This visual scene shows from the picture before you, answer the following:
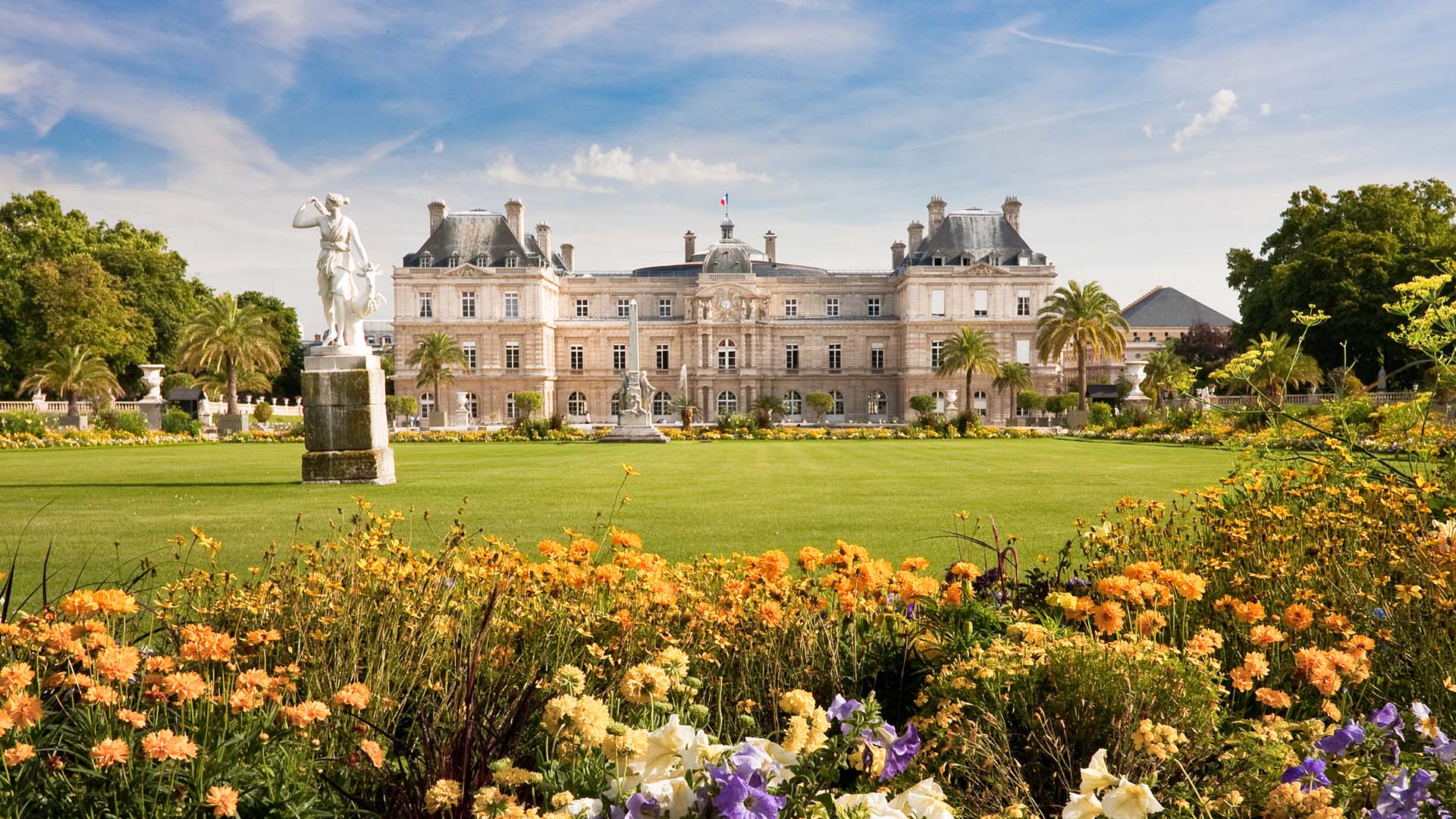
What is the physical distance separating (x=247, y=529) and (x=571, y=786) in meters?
8.62

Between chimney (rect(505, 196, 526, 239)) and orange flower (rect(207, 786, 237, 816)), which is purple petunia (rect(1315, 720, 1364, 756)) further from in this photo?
chimney (rect(505, 196, 526, 239))

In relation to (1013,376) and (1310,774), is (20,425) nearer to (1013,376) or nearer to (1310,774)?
(1310,774)

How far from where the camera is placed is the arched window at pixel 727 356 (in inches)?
2542

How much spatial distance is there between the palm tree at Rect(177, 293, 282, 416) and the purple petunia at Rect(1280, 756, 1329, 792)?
4407cm

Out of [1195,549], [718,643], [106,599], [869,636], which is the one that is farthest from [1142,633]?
[106,599]

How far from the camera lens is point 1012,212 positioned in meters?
65.6

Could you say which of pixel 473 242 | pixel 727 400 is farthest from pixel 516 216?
pixel 727 400

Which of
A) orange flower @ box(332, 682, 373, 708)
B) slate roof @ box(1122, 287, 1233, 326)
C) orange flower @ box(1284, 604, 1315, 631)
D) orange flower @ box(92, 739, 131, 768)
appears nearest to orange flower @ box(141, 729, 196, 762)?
orange flower @ box(92, 739, 131, 768)

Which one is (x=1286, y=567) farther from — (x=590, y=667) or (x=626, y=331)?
(x=626, y=331)

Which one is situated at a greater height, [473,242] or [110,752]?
[473,242]

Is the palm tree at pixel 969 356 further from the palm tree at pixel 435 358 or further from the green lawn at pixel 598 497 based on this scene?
the palm tree at pixel 435 358

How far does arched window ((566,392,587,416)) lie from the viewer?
66312mm

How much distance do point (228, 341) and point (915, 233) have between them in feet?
146

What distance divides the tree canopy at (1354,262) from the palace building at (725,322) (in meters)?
17.3
